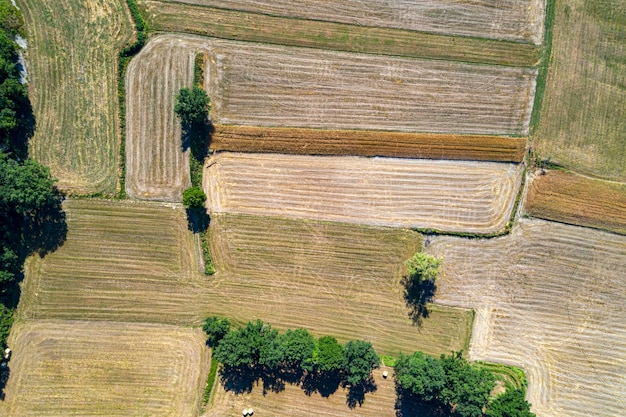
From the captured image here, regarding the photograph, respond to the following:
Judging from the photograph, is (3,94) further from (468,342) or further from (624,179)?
(624,179)

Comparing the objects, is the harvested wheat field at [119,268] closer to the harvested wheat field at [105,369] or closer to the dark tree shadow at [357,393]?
the harvested wheat field at [105,369]

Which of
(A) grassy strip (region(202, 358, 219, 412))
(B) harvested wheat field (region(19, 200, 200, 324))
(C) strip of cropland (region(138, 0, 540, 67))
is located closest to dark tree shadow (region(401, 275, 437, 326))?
(A) grassy strip (region(202, 358, 219, 412))

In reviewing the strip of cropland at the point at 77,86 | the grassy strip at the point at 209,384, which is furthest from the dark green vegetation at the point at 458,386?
the strip of cropland at the point at 77,86

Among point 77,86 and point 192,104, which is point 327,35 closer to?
point 192,104

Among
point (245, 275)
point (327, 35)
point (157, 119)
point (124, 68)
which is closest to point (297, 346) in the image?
point (245, 275)

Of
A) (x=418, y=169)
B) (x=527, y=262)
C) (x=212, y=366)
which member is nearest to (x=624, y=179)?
(x=527, y=262)

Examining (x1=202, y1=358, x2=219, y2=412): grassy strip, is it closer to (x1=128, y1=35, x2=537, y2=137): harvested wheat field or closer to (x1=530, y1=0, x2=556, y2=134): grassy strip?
(x1=128, y1=35, x2=537, y2=137): harvested wheat field
